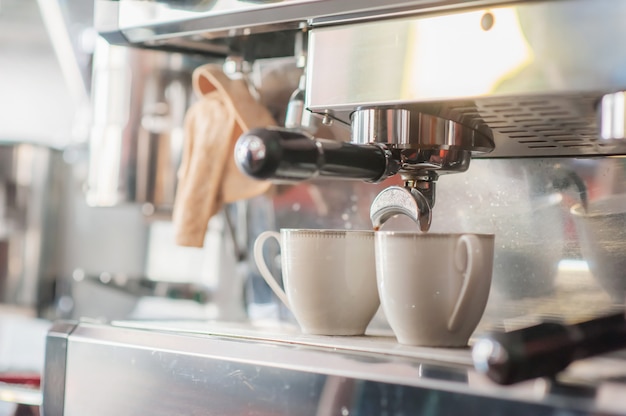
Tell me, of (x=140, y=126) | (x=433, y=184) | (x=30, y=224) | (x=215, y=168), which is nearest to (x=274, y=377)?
(x=433, y=184)

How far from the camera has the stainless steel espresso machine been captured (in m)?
0.41

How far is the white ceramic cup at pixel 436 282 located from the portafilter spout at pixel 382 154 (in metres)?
0.06

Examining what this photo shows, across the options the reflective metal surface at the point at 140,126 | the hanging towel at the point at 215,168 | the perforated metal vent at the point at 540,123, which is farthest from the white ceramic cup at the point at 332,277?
the reflective metal surface at the point at 140,126

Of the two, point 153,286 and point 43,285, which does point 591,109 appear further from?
point 43,285

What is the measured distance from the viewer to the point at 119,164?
2.99 ft

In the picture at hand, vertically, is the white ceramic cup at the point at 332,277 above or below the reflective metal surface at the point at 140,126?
below

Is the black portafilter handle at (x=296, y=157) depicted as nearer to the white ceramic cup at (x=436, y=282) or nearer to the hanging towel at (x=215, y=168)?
the white ceramic cup at (x=436, y=282)

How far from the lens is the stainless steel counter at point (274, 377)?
380 mm

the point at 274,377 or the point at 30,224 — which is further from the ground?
the point at 30,224

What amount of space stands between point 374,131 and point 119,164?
1.58ft

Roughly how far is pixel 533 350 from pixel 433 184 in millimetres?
237

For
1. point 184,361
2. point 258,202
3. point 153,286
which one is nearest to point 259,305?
point 258,202

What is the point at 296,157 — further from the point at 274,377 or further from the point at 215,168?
the point at 215,168

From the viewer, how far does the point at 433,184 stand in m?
0.58
